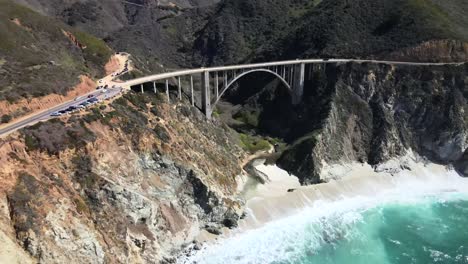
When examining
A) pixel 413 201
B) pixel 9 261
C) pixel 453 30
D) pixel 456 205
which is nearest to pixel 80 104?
pixel 9 261

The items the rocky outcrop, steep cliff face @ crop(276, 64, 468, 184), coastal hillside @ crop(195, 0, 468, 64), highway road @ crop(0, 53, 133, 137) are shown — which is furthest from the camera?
coastal hillside @ crop(195, 0, 468, 64)

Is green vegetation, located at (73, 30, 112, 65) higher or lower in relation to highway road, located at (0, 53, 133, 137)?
higher

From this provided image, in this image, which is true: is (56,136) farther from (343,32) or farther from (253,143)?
(343,32)

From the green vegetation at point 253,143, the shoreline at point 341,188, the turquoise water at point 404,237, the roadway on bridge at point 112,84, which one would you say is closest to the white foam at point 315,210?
the shoreline at point 341,188

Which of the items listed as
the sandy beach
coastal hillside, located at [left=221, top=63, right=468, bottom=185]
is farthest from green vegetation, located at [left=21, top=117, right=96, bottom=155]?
coastal hillside, located at [left=221, top=63, right=468, bottom=185]

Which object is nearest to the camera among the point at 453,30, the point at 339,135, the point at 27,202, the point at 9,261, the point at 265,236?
the point at 9,261

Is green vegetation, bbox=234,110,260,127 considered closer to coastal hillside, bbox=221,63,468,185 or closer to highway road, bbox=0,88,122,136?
coastal hillside, bbox=221,63,468,185

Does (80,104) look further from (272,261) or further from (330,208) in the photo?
(330,208)

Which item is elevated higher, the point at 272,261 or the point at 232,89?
the point at 232,89
